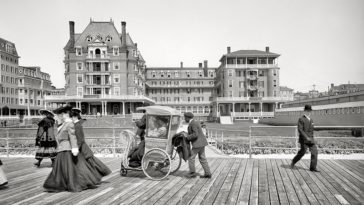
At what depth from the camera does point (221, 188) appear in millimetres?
7047

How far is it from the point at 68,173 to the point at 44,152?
13.2ft

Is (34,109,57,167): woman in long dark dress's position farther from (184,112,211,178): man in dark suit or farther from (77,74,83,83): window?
(77,74,83,83): window

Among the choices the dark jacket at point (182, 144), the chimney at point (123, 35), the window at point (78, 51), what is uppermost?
the chimney at point (123, 35)

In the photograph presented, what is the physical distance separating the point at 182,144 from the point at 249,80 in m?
63.9

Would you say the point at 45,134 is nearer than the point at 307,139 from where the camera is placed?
No

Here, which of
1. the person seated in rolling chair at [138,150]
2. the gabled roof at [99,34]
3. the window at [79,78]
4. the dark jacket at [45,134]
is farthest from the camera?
the gabled roof at [99,34]

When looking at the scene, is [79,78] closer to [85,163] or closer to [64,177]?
[85,163]

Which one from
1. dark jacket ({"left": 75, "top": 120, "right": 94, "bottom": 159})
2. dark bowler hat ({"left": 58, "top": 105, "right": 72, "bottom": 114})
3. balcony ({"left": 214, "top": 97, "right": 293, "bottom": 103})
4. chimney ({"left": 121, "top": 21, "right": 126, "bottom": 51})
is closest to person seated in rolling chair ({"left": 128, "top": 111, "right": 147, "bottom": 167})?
dark jacket ({"left": 75, "top": 120, "right": 94, "bottom": 159})

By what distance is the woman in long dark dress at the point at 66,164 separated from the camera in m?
6.84

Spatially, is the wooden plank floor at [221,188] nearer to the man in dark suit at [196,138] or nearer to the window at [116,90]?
the man in dark suit at [196,138]

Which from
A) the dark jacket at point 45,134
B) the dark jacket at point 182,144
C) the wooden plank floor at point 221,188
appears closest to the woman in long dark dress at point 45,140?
the dark jacket at point 45,134

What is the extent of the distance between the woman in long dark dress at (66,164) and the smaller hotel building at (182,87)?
8247 centimetres

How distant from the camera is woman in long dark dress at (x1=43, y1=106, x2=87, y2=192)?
22.5 feet

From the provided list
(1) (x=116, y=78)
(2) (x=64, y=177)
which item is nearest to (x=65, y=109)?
(2) (x=64, y=177)
